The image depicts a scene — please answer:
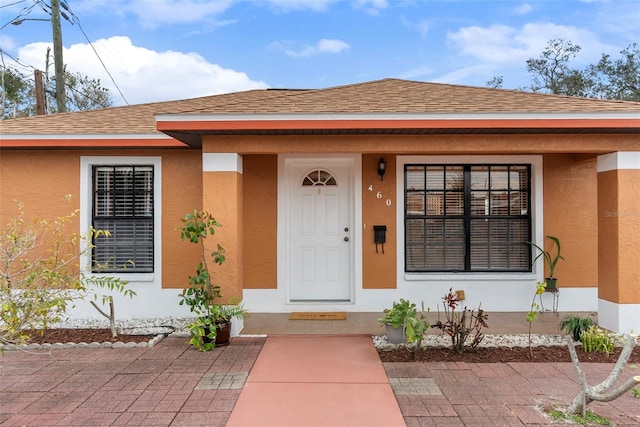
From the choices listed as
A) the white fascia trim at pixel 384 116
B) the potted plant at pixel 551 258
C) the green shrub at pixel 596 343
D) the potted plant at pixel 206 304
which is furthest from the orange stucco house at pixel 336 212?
the green shrub at pixel 596 343

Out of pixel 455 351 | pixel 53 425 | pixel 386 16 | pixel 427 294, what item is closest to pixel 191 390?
pixel 53 425

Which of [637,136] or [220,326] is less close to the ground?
[637,136]

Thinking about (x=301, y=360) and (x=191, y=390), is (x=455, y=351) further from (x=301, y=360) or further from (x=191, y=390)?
(x=191, y=390)

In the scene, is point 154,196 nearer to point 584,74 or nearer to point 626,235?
point 626,235

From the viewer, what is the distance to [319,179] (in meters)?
6.67

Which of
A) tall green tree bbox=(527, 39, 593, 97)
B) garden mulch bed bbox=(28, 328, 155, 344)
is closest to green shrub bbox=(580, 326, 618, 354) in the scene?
garden mulch bed bbox=(28, 328, 155, 344)

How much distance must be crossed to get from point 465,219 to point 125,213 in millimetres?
5589

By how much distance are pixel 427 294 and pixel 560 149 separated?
288 centimetres

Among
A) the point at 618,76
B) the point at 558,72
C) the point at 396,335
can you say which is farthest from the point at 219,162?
the point at 618,76

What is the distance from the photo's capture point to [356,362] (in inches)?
173

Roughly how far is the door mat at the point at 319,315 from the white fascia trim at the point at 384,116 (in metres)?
3.02

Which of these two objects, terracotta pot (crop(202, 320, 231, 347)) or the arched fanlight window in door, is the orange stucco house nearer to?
the arched fanlight window in door

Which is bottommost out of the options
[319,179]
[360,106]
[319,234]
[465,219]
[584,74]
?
[319,234]

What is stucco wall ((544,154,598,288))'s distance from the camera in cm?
647
